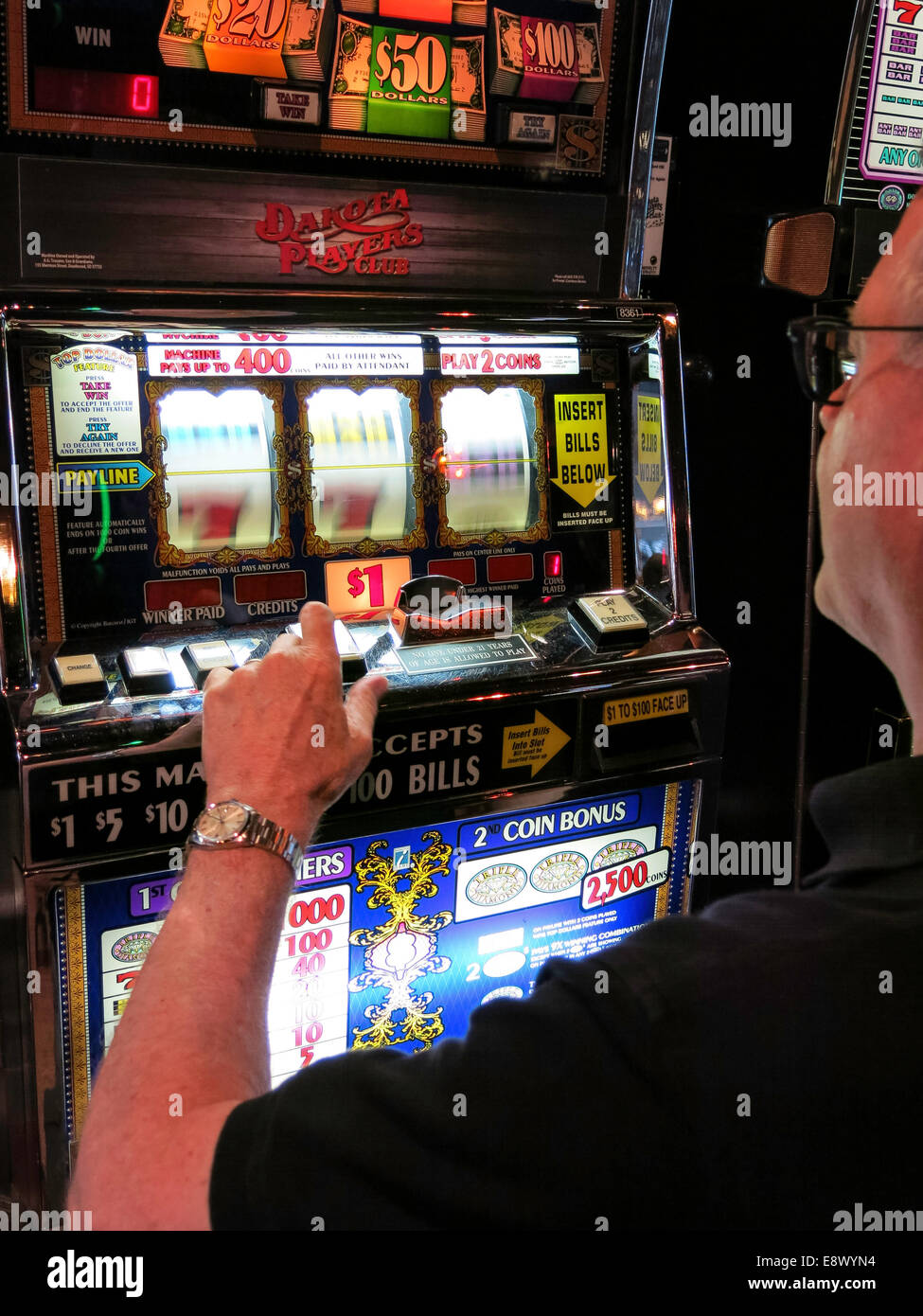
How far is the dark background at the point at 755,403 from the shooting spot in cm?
317

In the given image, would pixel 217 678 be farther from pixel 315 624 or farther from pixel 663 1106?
pixel 663 1106

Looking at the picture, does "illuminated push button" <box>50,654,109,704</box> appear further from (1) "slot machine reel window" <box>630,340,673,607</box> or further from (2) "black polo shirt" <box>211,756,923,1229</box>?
(1) "slot machine reel window" <box>630,340,673,607</box>

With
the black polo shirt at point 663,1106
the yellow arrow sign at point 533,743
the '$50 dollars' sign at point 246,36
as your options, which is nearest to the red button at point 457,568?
the yellow arrow sign at point 533,743

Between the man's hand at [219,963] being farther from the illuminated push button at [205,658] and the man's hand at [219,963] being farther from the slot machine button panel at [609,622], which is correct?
the slot machine button panel at [609,622]

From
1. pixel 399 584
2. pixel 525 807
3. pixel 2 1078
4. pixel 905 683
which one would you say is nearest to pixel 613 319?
pixel 399 584

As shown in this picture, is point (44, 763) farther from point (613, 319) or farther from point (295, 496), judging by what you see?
point (613, 319)

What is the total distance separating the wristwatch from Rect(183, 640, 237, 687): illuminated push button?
0.37 m

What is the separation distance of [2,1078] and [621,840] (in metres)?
1.29

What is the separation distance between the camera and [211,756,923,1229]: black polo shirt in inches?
41.0

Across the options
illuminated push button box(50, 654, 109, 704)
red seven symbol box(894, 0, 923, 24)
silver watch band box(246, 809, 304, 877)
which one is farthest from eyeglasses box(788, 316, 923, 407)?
red seven symbol box(894, 0, 923, 24)

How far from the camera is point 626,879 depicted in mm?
2395

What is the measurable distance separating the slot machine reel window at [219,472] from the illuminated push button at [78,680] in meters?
0.27

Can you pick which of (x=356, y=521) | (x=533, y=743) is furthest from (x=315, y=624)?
(x=533, y=743)

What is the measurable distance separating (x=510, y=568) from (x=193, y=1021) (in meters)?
1.23
